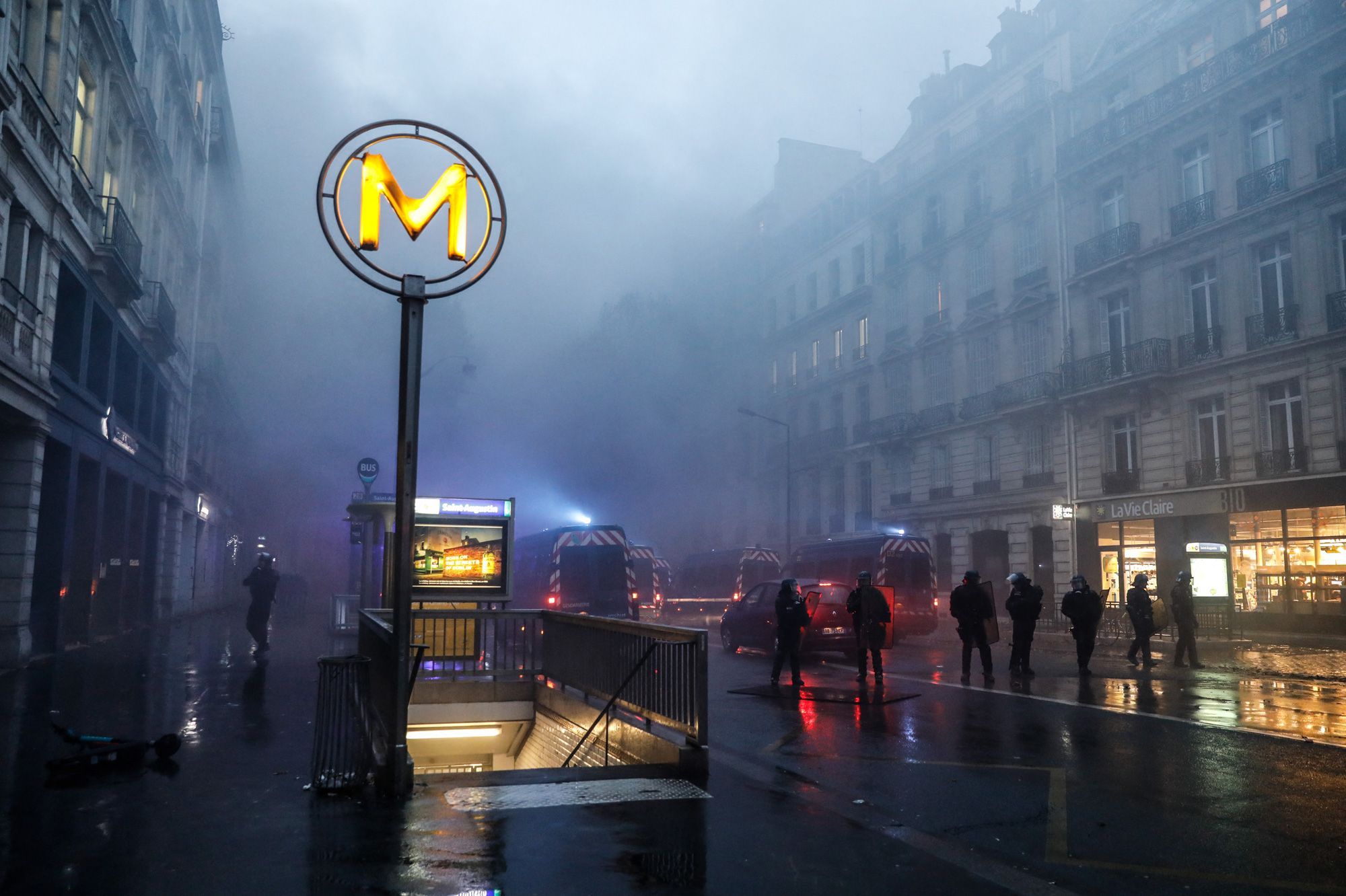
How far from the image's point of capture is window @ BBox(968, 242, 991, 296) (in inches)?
1441

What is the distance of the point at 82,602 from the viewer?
1894 cm

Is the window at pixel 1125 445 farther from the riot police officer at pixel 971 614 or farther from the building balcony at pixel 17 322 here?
the building balcony at pixel 17 322

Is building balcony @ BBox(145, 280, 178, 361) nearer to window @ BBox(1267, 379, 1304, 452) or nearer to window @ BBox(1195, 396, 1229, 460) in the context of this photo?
window @ BBox(1195, 396, 1229, 460)

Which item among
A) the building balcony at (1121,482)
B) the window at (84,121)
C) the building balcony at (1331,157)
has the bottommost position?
the building balcony at (1121,482)

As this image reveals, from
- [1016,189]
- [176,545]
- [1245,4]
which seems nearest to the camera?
[1245,4]

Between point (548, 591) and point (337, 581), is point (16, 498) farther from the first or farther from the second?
point (337, 581)

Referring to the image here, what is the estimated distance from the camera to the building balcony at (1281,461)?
2409 centimetres

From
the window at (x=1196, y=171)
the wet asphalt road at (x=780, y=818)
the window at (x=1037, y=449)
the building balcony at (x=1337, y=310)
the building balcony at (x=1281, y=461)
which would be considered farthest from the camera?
the window at (x=1037, y=449)

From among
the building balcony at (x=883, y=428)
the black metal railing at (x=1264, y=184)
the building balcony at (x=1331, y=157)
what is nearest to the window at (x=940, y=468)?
the building balcony at (x=883, y=428)

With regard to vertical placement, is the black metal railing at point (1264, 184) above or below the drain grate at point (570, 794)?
above

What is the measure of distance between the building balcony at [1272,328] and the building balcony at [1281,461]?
2666mm

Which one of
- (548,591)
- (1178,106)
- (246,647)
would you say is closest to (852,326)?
(1178,106)

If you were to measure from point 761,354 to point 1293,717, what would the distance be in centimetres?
4427

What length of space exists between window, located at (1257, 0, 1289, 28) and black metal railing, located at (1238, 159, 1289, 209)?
150 inches
